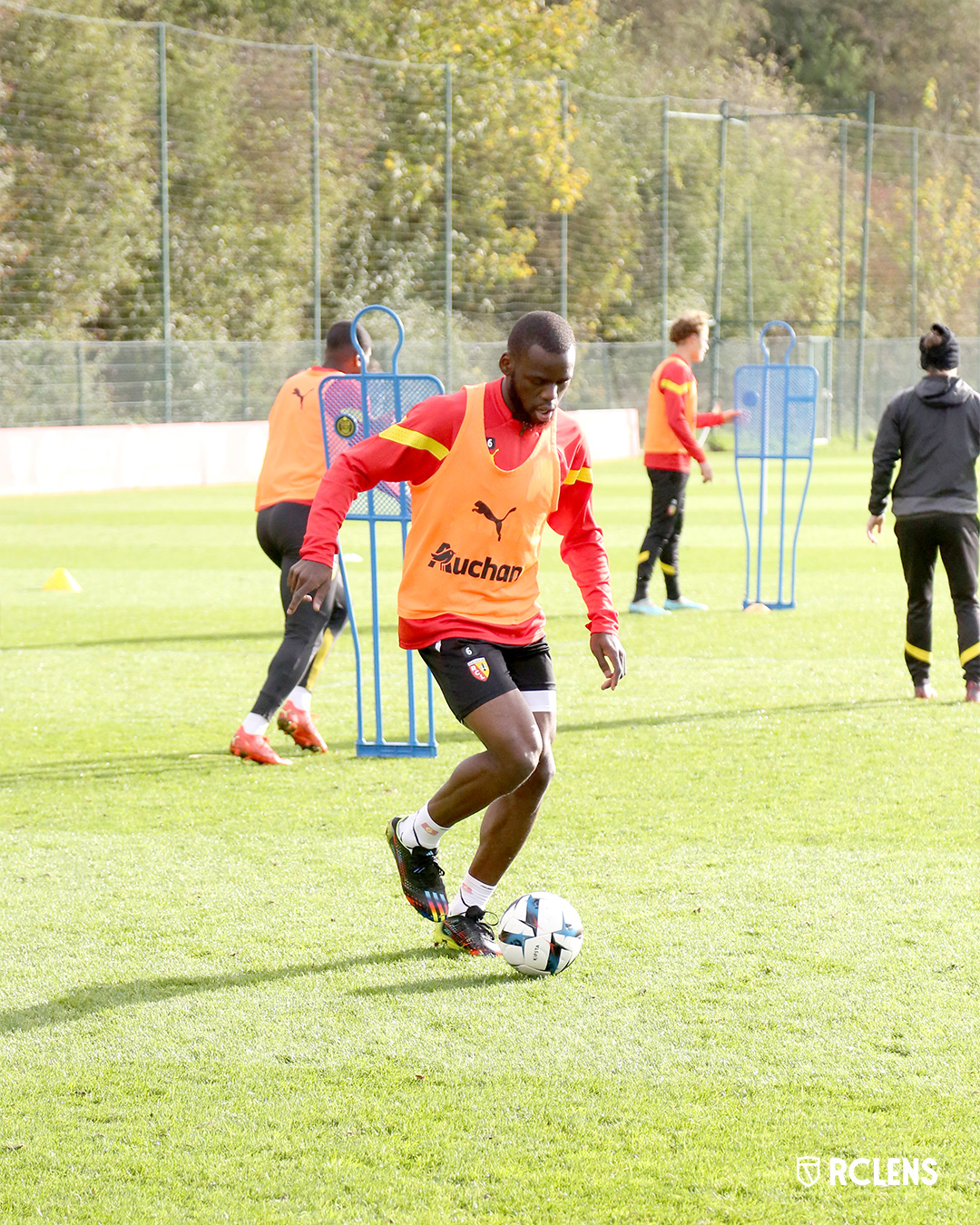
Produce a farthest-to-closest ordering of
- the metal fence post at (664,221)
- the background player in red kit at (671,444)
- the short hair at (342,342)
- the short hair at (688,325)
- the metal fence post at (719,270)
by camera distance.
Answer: the metal fence post at (719,270) → the metal fence post at (664,221) → the background player in red kit at (671,444) → the short hair at (688,325) → the short hair at (342,342)

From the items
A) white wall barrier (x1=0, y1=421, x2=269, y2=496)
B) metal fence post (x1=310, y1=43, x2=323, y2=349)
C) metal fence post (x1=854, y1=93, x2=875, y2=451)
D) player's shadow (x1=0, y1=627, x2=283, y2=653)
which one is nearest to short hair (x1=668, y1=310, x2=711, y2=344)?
player's shadow (x1=0, y1=627, x2=283, y2=653)

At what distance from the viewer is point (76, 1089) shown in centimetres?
420

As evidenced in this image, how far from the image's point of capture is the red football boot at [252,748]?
7.89 m

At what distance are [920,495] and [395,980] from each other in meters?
5.34

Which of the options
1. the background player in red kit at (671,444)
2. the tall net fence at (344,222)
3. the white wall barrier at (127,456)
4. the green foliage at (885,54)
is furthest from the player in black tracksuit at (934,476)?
the green foliage at (885,54)

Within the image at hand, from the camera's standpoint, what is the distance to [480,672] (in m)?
5.01

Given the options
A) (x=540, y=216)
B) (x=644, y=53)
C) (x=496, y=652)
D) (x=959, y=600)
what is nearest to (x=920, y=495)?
(x=959, y=600)

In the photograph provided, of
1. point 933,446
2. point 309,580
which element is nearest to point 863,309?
point 933,446

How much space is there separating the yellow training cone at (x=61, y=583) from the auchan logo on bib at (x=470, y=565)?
10.8 metres

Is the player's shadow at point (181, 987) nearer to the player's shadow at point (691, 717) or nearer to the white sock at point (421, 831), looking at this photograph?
the white sock at point (421, 831)

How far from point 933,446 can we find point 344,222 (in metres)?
29.5

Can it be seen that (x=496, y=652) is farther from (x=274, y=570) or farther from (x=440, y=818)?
(x=274, y=570)

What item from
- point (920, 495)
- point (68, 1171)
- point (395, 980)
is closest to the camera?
point (68, 1171)

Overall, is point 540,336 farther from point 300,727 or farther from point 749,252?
point 749,252
